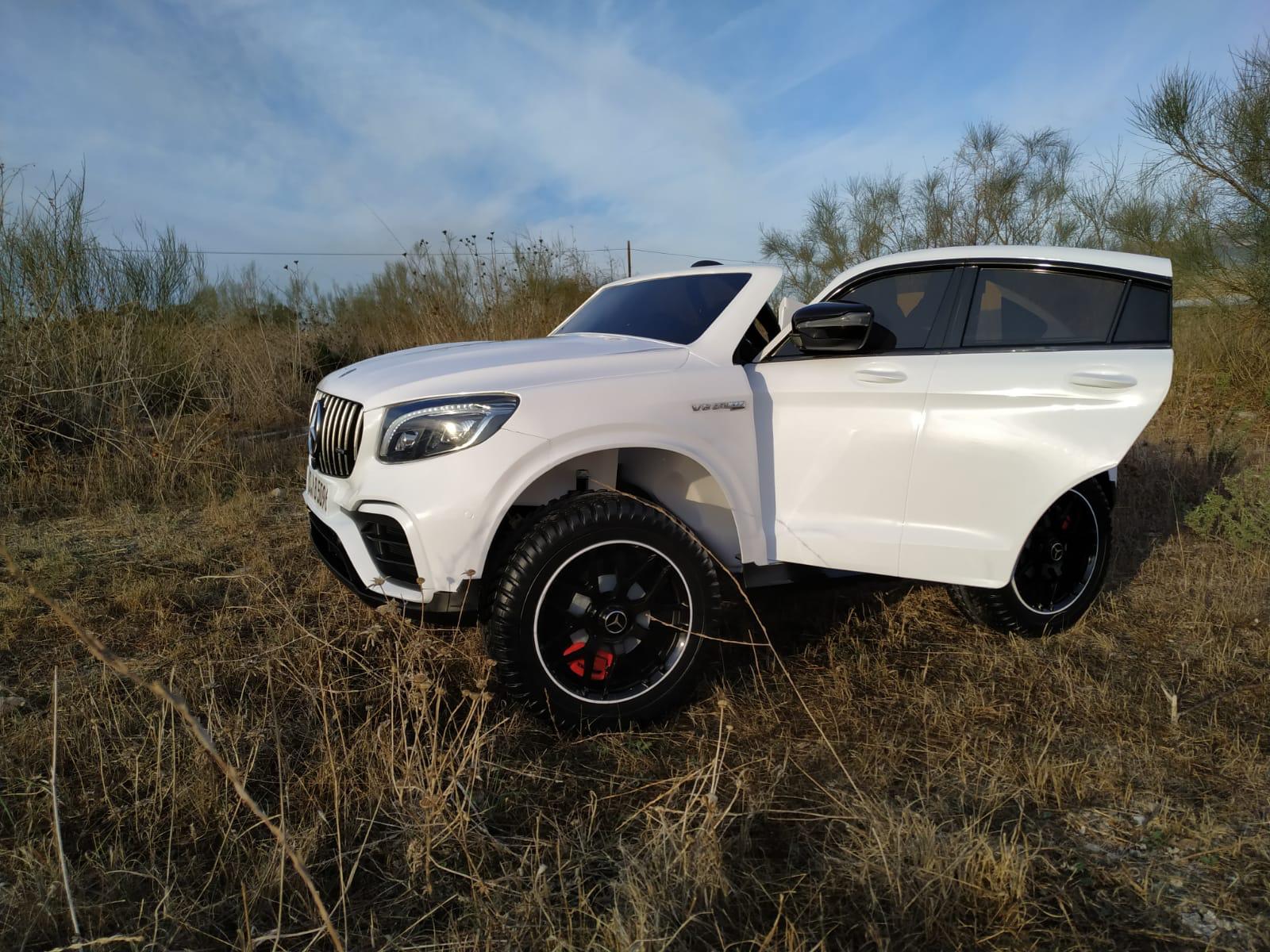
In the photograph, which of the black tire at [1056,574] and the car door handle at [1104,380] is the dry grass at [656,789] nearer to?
the black tire at [1056,574]

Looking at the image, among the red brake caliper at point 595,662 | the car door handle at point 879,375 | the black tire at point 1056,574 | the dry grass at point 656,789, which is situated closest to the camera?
the dry grass at point 656,789

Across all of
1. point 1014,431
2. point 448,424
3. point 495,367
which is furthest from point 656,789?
point 1014,431

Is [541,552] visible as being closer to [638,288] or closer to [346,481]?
[346,481]

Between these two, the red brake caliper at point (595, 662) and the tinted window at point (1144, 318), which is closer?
the red brake caliper at point (595, 662)

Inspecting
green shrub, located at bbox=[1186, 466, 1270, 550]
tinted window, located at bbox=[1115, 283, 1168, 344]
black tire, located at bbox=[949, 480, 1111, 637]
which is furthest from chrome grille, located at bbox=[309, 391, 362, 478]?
green shrub, located at bbox=[1186, 466, 1270, 550]

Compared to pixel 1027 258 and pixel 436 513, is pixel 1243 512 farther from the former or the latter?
pixel 436 513

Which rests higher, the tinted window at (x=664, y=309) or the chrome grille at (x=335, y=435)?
the tinted window at (x=664, y=309)

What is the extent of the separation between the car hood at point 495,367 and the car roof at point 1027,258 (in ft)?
3.39

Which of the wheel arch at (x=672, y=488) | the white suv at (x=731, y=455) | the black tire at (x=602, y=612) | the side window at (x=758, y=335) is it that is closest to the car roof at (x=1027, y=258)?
the white suv at (x=731, y=455)

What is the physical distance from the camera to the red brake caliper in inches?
108

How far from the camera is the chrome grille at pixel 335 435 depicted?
2.77 metres

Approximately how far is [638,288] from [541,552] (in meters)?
1.76

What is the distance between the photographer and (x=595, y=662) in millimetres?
2771

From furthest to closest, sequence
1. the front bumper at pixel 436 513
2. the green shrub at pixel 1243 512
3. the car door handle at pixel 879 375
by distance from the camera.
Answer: the green shrub at pixel 1243 512, the car door handle at pixel 879 375, the front bumper at pixel 436 513
